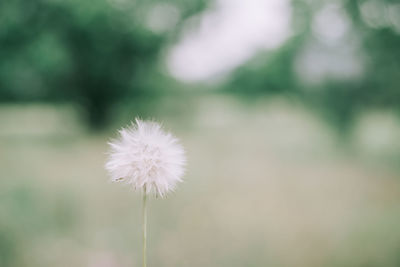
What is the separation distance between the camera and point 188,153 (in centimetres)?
1250

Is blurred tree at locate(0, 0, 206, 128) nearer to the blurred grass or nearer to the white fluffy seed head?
the blurred grass

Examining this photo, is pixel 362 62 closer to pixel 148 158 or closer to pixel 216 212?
pixel 216 212

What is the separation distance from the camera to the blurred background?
5.22 meters

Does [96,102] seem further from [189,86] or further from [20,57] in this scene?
[189,86]

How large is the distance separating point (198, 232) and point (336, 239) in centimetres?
210

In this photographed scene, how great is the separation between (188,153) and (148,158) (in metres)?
11.4

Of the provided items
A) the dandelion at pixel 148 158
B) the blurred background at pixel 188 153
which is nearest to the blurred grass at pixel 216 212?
the blurred background at pixel 188 153

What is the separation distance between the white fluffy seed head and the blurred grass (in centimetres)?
360

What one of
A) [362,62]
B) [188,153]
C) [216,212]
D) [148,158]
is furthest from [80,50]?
[148,158]

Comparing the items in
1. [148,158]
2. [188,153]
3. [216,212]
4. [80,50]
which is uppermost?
[80,50]

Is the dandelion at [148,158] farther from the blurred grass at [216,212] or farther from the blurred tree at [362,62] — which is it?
the blurred tree at [362,62]

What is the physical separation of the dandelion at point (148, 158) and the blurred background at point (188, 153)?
3.59m

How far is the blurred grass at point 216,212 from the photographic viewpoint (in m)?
4.91

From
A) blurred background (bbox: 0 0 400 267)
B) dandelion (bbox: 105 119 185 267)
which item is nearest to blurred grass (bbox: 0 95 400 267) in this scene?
blurred background (bbox: 0 0 400 267)
